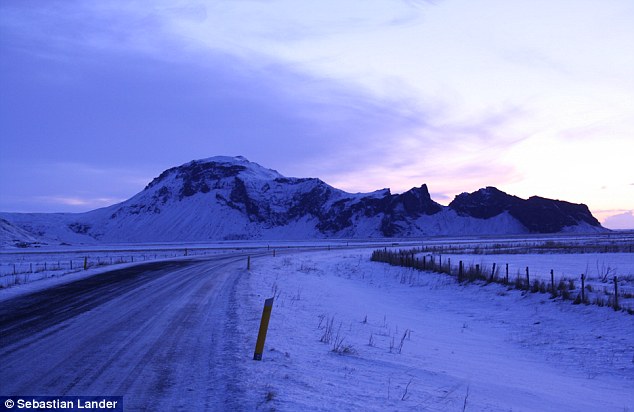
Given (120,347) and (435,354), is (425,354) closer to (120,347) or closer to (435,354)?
(435,354)

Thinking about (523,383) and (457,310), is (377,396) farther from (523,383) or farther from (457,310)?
(457,310)

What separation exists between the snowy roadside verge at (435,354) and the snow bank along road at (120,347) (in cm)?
67

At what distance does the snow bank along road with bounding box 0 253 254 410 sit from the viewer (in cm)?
628

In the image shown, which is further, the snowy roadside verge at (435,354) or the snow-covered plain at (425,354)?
the snowy roadside verge at (435,354)

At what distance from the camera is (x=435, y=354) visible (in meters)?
11.4

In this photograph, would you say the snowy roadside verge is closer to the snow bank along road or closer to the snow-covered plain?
the snow-covered plain

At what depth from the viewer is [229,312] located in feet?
42.6

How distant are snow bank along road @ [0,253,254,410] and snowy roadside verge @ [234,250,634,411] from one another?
67cm

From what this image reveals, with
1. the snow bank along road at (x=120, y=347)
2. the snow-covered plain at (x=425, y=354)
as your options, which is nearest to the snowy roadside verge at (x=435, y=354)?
the snow-covered plain at (x=425, y=354)

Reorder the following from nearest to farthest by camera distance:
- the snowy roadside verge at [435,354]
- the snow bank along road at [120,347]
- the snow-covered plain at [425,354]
→ the snow bank along road at [120,347] → the snow-covered plain at [425,354] → the snowy roadside verge at [435,354]

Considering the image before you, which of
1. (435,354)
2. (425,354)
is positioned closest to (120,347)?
(425,354)

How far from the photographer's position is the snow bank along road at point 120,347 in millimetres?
6277

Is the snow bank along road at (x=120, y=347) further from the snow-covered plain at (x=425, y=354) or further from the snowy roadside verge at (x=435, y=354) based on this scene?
the snowy roadside verge at (x=435, y=354)

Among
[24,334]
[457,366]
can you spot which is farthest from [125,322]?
[457,366]
